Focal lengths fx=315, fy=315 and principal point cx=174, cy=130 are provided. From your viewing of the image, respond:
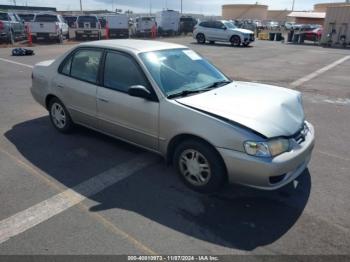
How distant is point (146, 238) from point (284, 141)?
5.66 ft

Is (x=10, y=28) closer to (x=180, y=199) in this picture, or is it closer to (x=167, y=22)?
(x=167, y=22)

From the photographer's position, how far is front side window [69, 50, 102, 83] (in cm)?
462

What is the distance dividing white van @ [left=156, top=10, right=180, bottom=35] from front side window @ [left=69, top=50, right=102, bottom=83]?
27976mm

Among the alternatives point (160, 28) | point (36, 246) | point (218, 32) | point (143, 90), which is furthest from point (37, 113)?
point (160, 28)

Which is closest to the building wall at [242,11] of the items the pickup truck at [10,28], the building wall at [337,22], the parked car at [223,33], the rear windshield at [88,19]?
the building wall at [337,22]

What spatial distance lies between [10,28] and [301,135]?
2104cm

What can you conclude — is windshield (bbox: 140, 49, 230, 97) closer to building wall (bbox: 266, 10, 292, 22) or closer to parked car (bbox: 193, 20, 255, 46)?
parked car (bbox: 193, 20, 255, 46)

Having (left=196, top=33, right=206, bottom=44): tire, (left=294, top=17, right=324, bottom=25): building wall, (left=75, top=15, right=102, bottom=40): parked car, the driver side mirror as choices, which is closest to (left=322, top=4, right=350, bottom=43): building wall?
(left=196, top=33, right=206, bottom=44): tire

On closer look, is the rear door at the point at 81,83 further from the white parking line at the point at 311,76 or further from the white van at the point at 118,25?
the white van at the point at 118,25

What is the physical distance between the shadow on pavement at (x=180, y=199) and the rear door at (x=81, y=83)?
1.81 ft

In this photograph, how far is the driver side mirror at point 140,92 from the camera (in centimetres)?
381

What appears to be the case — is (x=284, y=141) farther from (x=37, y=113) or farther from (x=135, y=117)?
(x=37, y=113)

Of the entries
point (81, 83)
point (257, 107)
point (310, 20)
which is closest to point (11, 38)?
point (81, 83)

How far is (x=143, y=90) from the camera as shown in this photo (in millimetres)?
3805
